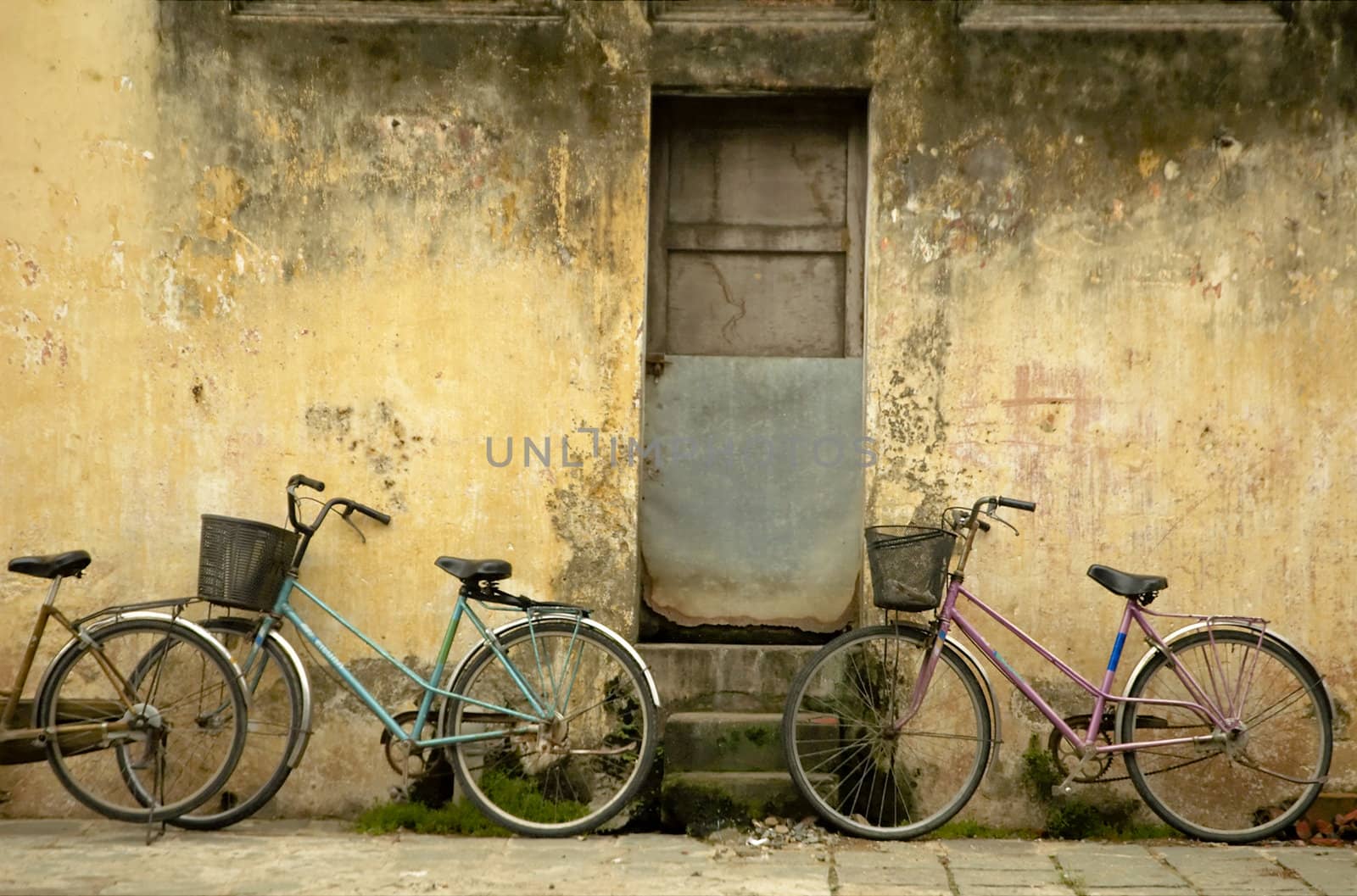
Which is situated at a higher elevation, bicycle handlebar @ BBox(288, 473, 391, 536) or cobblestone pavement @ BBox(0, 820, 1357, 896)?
bicycle handlebar @ BBox(288, 473, 391, 536)

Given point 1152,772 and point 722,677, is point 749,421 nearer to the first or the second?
point 722,677

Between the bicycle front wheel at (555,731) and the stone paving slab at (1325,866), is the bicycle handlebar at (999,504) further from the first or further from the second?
the stone paving slab at (1325,866)

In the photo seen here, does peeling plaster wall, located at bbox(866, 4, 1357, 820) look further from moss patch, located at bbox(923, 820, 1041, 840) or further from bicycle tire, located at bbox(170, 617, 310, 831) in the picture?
bicycle tire, located at bbox(170, 617, 310, 831)

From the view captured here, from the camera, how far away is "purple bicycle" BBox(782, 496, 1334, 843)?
5.45 metres

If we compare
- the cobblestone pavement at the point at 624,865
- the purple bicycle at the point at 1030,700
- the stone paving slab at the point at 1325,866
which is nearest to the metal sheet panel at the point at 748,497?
the purple bicycle at the point at 1030,700

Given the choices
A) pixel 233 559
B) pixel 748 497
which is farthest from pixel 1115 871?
pixel 233 559

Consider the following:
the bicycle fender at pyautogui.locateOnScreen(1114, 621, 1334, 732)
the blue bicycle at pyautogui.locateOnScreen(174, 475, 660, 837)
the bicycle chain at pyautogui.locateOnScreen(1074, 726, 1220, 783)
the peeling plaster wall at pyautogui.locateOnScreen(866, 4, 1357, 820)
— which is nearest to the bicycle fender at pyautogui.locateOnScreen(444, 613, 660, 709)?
the blue bicycle at pyautogui.locateOnScreen(174, 475, 660, 837)

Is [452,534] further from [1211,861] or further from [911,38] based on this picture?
[1211,861]

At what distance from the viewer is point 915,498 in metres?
5.86

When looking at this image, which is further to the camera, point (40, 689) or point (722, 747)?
point (722, 747)

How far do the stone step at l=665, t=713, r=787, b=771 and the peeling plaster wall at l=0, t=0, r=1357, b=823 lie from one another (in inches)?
21.7

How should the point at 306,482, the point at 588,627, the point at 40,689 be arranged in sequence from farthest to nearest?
the point at 306,482
the point at 588,627
the point at 40,689

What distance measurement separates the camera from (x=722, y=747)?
226 inches

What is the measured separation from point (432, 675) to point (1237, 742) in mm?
3311
